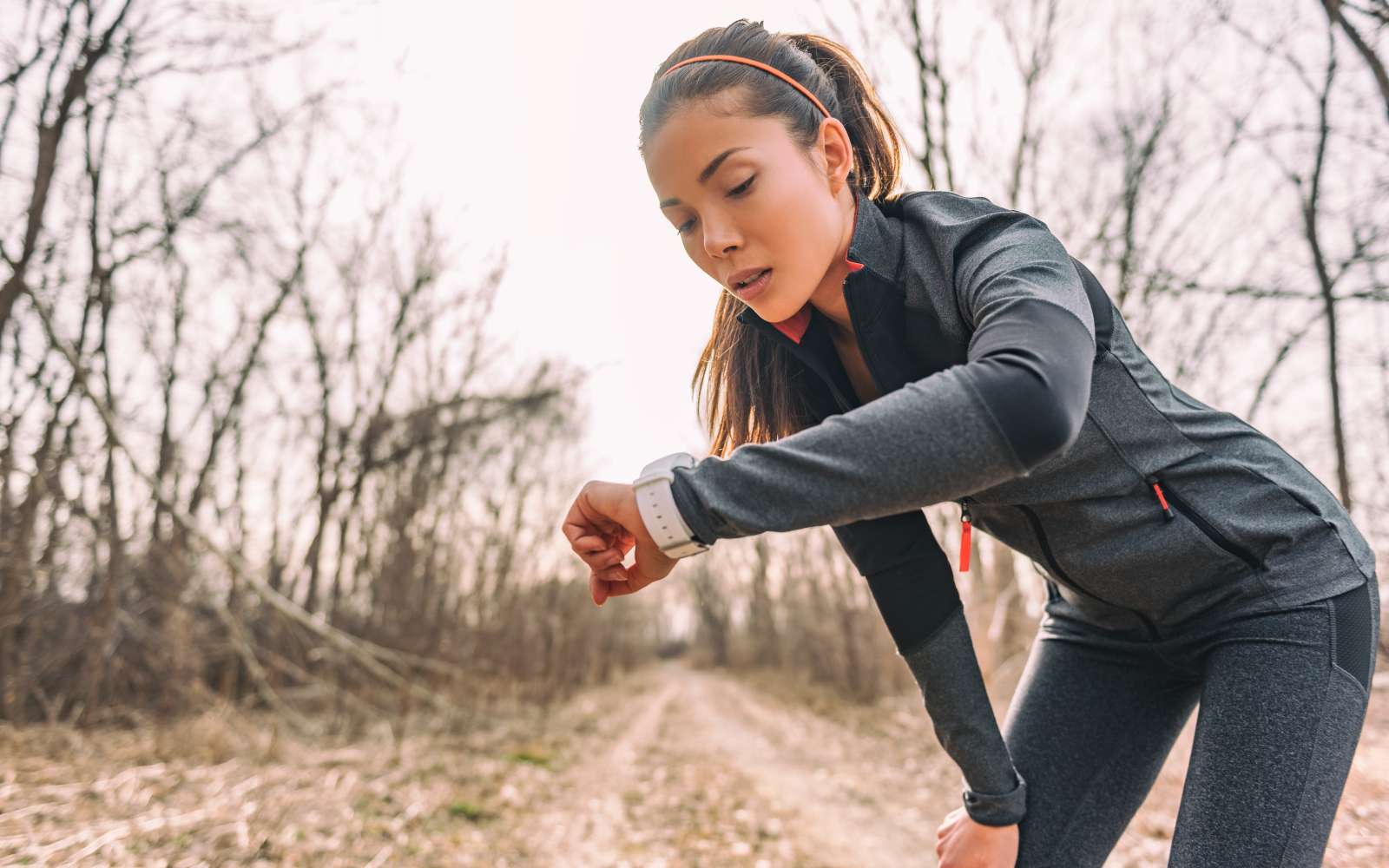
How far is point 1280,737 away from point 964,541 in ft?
1.72

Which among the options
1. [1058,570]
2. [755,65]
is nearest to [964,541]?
[1058,570]

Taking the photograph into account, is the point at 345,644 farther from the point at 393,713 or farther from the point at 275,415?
the point at 275,415

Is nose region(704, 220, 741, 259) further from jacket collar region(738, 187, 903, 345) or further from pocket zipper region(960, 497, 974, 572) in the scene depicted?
pocket zipper region(960, 497, 974, 572)

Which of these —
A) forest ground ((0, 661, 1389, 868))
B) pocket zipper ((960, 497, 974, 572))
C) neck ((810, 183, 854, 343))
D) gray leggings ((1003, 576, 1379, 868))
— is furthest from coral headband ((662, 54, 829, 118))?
forest ground ((0, 661, 1389, 868))

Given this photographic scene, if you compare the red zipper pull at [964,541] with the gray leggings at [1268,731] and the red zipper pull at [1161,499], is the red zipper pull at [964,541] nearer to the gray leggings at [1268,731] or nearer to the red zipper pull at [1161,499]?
the red zipper pull at [1161,499]

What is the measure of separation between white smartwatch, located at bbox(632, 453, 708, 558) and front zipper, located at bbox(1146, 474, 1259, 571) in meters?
0.75

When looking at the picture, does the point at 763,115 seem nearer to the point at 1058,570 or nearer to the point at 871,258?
the point at 871,258

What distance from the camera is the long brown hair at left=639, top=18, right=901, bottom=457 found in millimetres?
1321

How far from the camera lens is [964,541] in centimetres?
133

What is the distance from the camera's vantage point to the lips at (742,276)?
1332 millimetres

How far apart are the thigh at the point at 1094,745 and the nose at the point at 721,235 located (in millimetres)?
1072

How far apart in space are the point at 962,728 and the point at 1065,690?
330 mm

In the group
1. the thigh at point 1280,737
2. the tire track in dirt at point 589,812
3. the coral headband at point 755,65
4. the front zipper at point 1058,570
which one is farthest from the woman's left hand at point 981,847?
the tire track in dirt at point 589,812

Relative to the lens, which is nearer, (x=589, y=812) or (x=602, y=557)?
(x=602, y=557)
